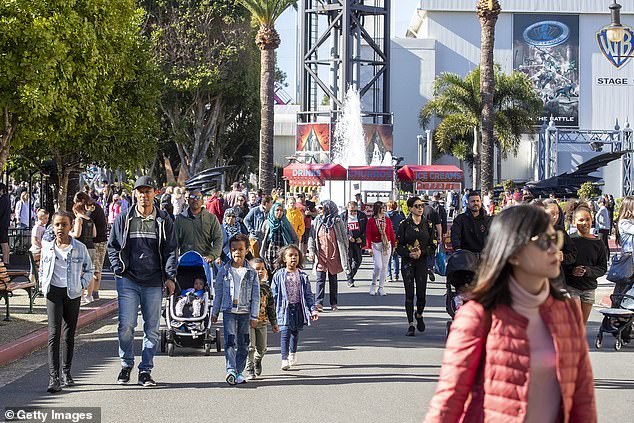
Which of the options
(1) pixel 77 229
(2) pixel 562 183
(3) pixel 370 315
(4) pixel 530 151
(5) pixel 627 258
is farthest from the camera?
(4) pixel 530 151

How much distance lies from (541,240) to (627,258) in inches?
388

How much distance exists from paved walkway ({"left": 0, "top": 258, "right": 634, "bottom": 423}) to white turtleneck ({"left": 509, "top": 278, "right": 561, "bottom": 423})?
4.65 meters

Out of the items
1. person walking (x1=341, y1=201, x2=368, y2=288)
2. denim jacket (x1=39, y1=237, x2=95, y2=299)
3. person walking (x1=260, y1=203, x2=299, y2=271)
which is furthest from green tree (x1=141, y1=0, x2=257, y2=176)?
denim jacket (x1=39, y1=237, x2=95, y2=299)

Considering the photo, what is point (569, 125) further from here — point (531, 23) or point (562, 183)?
point (562, 183)

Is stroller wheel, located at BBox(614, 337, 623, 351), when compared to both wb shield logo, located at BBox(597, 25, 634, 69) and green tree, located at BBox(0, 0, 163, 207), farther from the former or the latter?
green tree, located at BBox(0, 0, 163, 207)

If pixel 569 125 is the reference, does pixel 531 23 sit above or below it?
above

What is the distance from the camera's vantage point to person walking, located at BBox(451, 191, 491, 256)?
41.1ft

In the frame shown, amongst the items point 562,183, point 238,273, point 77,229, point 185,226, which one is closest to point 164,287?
point 238,273

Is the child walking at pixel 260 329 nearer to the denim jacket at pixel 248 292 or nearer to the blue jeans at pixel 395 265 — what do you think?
the denim jacket at pixel 248 292

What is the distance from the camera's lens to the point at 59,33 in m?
16.4

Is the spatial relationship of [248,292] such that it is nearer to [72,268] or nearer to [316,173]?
[72,268]

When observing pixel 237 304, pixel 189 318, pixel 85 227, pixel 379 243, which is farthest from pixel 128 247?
pixel 379 243

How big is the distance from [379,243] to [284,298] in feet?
29.1

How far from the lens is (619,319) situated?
13023 millimetres
